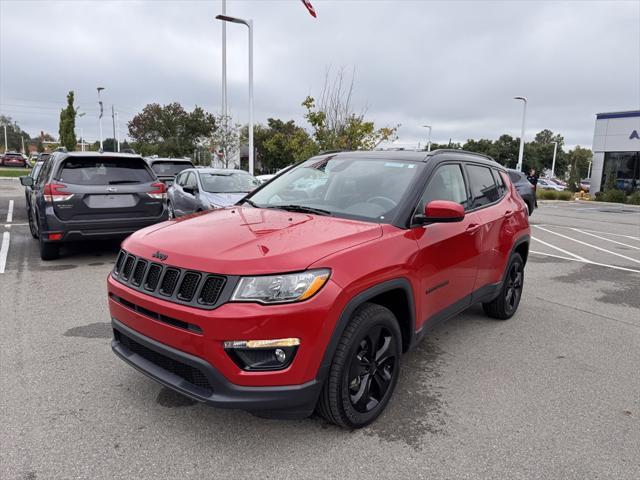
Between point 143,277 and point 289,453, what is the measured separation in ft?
4.33

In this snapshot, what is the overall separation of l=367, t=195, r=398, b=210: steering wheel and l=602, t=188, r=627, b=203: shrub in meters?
30.2

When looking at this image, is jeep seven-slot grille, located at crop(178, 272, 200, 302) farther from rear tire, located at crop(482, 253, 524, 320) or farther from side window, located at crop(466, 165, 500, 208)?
rear tire, located at crop(482, 253, 524, 320)

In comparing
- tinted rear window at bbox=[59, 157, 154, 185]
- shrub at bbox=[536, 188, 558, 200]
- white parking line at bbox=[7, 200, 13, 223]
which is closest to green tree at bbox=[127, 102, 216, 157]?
shrub at bbox=[536, 188, 558, 200]

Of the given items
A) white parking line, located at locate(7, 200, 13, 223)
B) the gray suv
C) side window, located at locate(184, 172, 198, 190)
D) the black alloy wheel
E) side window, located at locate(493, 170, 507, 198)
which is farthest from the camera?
white parking line, located at locate(7, 200, 13, 223)

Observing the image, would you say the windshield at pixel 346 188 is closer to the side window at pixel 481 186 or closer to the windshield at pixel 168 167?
the side window at pixel 481 186

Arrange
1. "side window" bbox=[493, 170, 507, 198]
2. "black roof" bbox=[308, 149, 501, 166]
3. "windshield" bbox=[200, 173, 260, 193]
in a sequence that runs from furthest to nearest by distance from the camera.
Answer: "windshield" bbox=[200, 173, 260, 193], "side window" bbox=[493, 170, 507, 198], "black roof" bbox=[308, 149, 501, 166]

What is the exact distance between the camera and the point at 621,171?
3056cm

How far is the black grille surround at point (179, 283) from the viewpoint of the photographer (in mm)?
2426

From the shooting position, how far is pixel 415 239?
10.4 feet

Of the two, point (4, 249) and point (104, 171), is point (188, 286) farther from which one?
point (4, 249)

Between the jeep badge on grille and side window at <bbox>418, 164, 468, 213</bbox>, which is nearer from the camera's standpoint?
the jeep badge on grille

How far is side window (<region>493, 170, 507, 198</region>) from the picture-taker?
16.0ft

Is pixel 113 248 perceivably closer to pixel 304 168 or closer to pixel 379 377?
pixel 304 168

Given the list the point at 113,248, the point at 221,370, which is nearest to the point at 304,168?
the point at 221,370
